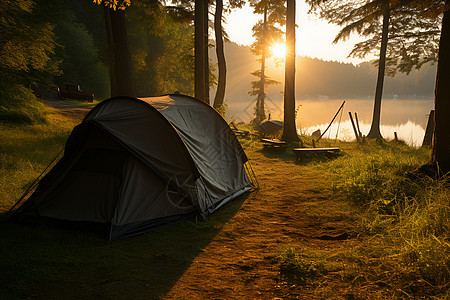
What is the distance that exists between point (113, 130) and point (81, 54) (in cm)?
3123

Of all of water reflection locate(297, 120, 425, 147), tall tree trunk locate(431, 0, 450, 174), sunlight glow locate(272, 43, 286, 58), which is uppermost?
sunlight glow locate(272, 43, 286, 58)

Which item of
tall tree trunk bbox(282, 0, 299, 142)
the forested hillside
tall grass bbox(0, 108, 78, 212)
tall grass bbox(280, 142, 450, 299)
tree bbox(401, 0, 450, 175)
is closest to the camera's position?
tall grass bbox(280, 142, 450, 299)

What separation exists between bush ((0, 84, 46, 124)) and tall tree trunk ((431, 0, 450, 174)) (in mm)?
11550

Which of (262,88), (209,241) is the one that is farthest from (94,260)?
(262,88)

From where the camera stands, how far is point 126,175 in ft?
15.3

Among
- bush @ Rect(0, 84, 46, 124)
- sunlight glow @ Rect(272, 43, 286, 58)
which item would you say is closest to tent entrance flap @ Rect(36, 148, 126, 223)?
bush @ Rect(0, 84, 46, 124)

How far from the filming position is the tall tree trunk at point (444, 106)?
595cm

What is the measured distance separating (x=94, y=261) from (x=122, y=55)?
8.95 metres

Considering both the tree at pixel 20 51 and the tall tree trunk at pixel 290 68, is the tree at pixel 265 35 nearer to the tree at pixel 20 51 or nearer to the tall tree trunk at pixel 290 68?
the tall tree trunk at pixel 290 68

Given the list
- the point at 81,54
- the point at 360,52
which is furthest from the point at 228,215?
the point at 81,54

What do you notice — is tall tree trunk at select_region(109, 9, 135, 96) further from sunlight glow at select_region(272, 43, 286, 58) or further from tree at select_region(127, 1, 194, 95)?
tree at select_region(127, 1, 194, 95)

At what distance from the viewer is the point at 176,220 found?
4938mm

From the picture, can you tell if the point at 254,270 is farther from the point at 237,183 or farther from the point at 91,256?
the point at 237,183

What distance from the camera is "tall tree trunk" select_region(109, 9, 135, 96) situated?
10.6 meters
